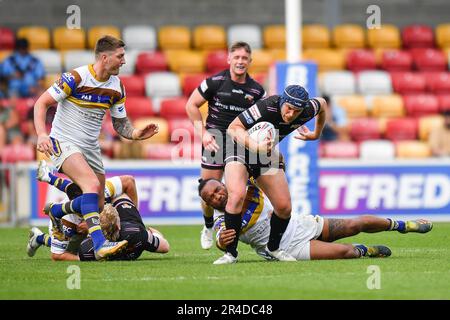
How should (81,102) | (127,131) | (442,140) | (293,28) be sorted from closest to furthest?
(81,102)
(127,131)
(293,28)
(442,140)

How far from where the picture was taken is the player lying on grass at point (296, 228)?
32.8ft

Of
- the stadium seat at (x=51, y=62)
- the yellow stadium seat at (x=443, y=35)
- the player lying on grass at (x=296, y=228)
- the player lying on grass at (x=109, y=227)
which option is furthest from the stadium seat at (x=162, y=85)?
the player lying on grass at (x=296, y=228)

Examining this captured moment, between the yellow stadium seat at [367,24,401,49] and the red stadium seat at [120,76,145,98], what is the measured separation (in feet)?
16.5

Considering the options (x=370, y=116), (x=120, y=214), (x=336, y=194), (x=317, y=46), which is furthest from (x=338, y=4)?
(x=120, y=214)

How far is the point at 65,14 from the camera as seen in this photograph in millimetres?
21719

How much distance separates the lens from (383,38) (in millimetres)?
22484

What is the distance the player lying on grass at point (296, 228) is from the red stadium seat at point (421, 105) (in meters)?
10.9

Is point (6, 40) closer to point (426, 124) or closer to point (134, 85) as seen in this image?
point (134, 85)

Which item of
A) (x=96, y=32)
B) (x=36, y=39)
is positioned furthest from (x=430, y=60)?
(x=36, y=39)

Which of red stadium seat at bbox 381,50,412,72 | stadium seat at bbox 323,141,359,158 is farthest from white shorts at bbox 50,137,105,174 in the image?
red stadium seat at bbox 381,50,412,72

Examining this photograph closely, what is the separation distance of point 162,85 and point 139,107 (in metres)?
0.88

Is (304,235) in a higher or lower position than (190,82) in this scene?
lower

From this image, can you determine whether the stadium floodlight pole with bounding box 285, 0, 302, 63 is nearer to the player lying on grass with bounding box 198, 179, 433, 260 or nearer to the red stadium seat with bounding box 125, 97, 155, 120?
the red stadium seat with bounding box 125, 97, 155, 120

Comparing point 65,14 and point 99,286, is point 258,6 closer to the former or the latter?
point 65,14
